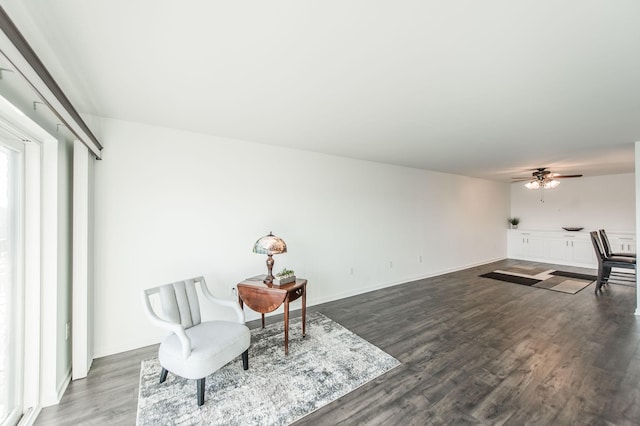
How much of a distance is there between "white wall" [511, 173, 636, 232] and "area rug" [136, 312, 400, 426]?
25.3ft

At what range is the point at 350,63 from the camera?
1732 mm

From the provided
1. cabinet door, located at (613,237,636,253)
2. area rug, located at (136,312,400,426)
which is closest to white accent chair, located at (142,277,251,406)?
area rug, located at (136,312,400,426)

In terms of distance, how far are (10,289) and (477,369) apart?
374cm

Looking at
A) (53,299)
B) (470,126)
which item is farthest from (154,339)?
(470,126)

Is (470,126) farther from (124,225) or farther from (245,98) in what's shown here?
(124,225)

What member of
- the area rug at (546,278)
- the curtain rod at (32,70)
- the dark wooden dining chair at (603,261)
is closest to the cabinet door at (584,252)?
the area rug at (546,278)

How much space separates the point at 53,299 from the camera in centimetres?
198

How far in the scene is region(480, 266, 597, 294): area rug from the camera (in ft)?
16.5

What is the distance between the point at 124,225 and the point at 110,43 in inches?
74.6

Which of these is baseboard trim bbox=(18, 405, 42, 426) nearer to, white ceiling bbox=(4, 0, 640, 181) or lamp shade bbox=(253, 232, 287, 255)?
lamp shade bbox=(253, 232, 287, 255)

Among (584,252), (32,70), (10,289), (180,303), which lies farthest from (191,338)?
(584,252)

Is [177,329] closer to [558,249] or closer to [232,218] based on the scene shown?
[232,218]

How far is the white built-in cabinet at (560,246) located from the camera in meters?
6.28

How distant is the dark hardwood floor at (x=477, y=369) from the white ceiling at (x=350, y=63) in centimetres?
241
